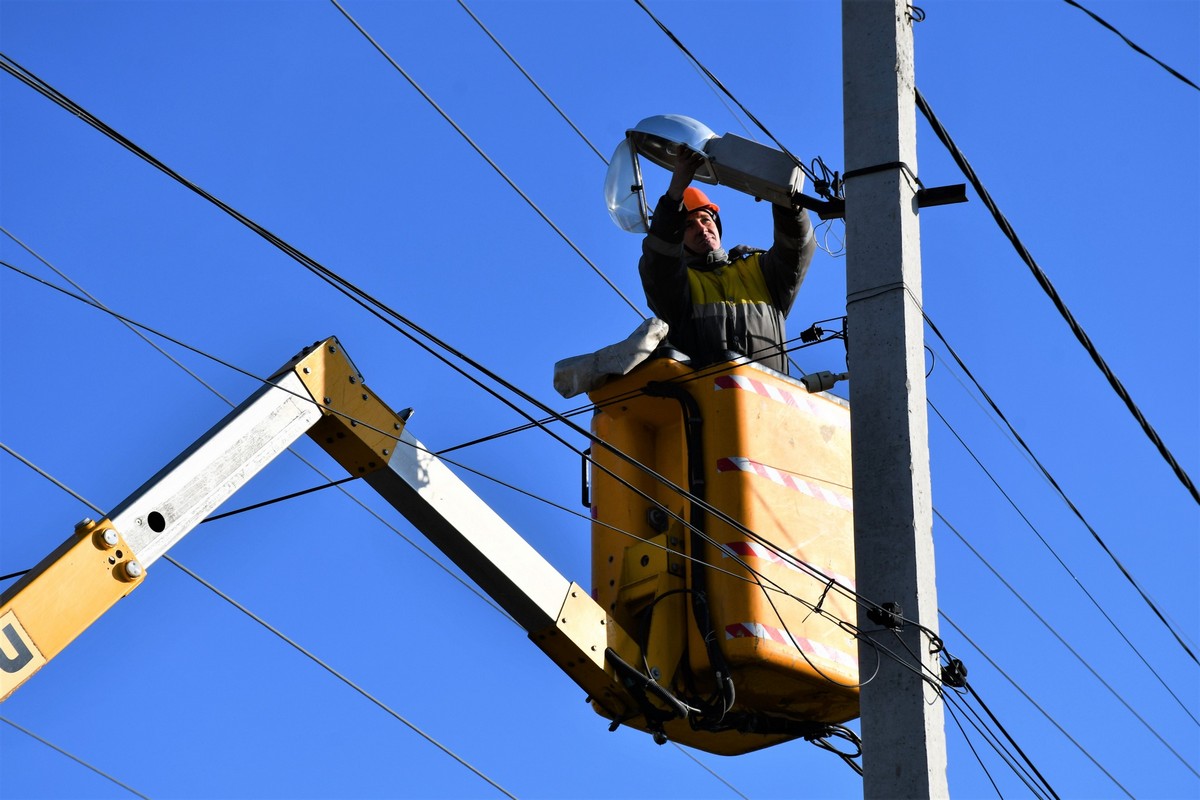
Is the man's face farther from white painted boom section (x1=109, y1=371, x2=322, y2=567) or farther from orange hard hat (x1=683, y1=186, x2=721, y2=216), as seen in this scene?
white painted boom section (x1=109, y1=371, x2=322, y2=567)

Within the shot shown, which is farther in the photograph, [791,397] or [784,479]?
[791,397]

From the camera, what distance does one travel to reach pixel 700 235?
1034cm

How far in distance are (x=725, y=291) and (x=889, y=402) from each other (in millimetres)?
2356

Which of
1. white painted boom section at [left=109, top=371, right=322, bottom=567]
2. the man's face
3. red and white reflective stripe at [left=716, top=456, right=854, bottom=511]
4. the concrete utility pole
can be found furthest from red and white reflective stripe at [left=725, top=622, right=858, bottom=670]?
the man's face

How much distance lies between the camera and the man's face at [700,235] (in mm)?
10312

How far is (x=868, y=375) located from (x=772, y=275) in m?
2.33

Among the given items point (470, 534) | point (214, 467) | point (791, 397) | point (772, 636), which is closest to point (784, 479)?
point (791, 397)

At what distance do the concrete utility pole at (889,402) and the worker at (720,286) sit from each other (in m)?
1.24

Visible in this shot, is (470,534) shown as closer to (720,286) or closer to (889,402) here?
(889,402)

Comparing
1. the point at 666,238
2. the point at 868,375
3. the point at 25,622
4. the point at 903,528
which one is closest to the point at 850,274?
the point at 868,375

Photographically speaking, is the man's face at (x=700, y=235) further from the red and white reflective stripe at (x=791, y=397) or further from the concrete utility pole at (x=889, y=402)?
the concrete utility pole at (x=889, y=402)

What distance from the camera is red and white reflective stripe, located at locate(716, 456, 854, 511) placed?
907 cm

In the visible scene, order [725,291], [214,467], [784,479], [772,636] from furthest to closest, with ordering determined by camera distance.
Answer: [725,291] < [784,479] < [772,636] < [214,467]

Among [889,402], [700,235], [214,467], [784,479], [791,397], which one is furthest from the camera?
[700,235]
